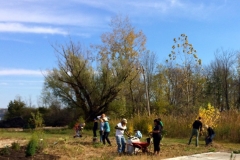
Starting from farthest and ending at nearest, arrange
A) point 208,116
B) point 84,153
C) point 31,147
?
1. point 208,116
2. point 84,153
3. point 31,147

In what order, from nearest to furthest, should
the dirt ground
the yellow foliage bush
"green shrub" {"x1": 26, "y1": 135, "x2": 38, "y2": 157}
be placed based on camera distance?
"green shrub" {"x1": 26, "y1": 135, "x2": 38, "y2": 157} → the dirt ground → the yellow foliage bush

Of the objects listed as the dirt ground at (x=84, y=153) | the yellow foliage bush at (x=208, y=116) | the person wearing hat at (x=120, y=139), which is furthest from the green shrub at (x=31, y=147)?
the yellow foliage bush at (x=208, y=116)

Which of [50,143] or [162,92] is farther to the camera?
[162,92]

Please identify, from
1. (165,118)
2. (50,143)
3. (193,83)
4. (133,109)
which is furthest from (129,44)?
(50,143)

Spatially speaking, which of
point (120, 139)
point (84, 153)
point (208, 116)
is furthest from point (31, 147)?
point (208, 116)

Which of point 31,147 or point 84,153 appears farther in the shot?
point 84,153

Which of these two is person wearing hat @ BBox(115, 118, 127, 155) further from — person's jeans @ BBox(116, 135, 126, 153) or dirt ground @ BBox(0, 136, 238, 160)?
dirt ground @ BBox(0, 136, 238, 160)

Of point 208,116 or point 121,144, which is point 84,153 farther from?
point 208,116

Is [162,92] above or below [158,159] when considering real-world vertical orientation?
above

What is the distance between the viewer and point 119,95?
33250 millimetres

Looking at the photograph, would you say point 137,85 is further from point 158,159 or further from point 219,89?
point 158,159

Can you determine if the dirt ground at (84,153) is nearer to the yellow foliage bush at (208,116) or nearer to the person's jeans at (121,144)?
the person's jeans at (121,144)

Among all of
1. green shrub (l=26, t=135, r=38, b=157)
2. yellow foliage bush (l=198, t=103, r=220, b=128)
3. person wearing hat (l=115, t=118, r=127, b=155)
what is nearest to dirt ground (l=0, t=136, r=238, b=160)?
green shrub (l=26, t=135, r=38, b=157)

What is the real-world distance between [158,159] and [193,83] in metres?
34.3
